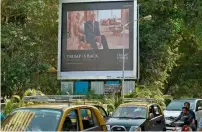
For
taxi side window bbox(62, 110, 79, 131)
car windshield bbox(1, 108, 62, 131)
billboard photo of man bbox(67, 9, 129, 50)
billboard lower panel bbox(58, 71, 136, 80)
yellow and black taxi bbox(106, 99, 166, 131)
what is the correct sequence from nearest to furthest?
car windshield bbox(1, 108, 62, 131) < taxi side window bbox(62, 110, 79, 131) < yellow and black taxi bbox(106, 99, 166, 131) < billboard lower panel bbox(58, 71, 136, 80) < billboard photo of man bbox(67, 9, 129, 50)

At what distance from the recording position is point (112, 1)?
32.7m

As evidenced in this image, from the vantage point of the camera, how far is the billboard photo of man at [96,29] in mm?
31975

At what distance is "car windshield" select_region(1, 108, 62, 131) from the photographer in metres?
7.65

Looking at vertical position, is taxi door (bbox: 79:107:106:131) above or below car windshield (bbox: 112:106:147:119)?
above

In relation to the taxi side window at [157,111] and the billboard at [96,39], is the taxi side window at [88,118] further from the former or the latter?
the billboard at [96,39]

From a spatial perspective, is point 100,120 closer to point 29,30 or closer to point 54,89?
point 29,30

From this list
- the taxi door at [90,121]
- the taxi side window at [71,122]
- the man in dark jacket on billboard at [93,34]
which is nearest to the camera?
the taxi side window at [71,122]

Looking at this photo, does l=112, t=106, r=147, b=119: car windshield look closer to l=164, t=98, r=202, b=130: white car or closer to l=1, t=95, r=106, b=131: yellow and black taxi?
l=164, t=98, r=202, b=130: white car

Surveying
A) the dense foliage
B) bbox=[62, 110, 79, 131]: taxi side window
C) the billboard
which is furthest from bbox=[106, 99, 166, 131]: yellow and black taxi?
the billboard

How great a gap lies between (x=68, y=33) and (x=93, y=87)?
4633 mm

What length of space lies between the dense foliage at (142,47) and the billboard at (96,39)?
51.2 inches

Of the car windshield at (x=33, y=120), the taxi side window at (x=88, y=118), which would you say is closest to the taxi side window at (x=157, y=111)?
the taxi side window at (x=88, y=118)

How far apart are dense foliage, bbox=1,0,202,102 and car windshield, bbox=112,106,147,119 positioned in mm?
10179

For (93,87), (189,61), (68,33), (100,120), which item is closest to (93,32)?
(68,33)
